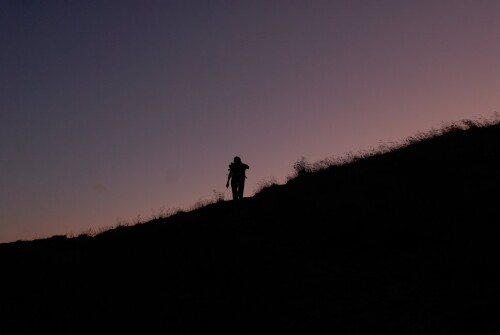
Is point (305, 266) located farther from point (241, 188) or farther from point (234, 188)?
point (234, 188)

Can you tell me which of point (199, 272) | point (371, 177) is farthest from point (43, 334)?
point (371, 177)

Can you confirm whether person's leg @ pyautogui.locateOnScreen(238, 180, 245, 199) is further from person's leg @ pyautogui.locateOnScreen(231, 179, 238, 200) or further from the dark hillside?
the dark hillside

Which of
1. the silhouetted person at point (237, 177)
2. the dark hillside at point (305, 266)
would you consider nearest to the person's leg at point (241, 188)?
the silhouetted person at point (237, 177)

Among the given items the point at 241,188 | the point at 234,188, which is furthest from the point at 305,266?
the point at 234,188

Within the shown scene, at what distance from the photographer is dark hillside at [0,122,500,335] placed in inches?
274

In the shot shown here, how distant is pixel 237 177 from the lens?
58.1 feet

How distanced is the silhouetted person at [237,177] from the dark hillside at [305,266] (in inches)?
126

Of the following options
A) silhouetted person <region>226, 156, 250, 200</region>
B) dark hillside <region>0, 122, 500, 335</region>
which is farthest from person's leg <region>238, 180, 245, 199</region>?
dark hillside <region>0, 122, 500, 335</region>

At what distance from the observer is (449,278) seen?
24.7 ft

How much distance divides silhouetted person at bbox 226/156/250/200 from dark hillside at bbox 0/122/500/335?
3195mm

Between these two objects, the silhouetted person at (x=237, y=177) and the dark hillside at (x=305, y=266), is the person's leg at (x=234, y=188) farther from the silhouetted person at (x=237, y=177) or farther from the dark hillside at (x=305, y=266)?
the dark hillside at (x=305, y=266)

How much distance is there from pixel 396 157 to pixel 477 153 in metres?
2.89

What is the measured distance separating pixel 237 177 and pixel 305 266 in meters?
8.86

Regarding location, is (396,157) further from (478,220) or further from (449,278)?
(449,278)
